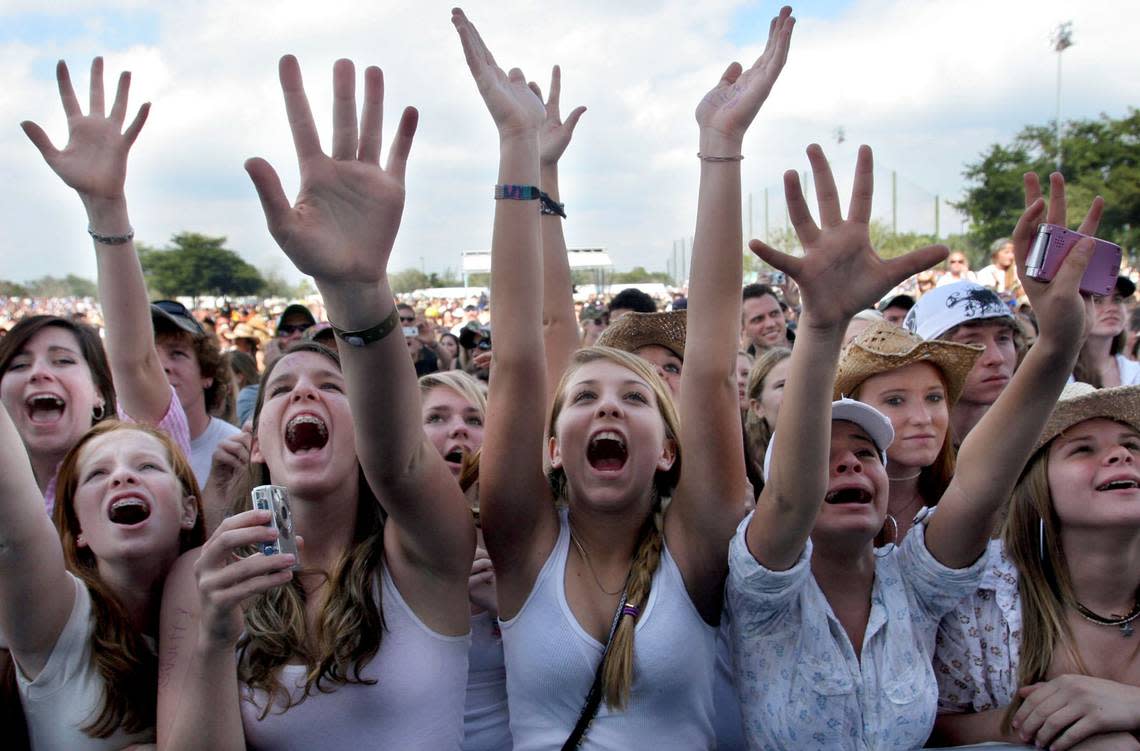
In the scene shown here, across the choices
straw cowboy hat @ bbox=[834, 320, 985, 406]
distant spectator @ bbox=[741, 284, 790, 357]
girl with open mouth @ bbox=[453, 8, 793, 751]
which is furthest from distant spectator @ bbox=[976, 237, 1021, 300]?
girl with open mouth @ bbox=[453, 8, 793, 751]

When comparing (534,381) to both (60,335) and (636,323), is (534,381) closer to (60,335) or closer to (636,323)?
(636,323)

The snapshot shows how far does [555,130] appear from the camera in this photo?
10.7 feet

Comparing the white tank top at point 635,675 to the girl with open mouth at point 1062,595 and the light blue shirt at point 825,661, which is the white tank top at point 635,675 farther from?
the girl with open mouth at point 1062,595

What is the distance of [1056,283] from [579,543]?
130 cm

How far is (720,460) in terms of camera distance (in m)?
2.22

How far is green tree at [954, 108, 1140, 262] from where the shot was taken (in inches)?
1569

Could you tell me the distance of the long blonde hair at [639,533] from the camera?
6.92 ft

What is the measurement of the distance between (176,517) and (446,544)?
0.83 metres

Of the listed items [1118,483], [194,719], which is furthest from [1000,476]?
[194,719]

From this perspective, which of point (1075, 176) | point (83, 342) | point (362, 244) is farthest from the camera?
point (1075, 176)

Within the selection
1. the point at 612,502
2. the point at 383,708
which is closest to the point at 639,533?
the point at 612,502

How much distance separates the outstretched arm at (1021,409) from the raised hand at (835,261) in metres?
0.41

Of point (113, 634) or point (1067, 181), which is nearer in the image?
point (113, 634)

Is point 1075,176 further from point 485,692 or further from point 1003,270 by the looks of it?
point 485,692
